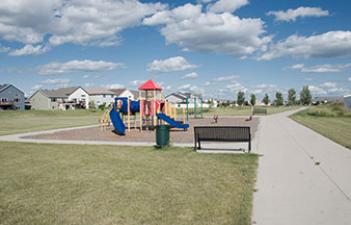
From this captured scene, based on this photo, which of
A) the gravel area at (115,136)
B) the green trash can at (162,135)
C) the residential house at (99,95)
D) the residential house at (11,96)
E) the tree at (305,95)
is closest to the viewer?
the green trash can at (162,135)

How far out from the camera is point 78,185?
7078mm

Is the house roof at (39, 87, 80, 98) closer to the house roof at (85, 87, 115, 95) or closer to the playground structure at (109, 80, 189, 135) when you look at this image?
the house roof at (85, 87, 115, 95)

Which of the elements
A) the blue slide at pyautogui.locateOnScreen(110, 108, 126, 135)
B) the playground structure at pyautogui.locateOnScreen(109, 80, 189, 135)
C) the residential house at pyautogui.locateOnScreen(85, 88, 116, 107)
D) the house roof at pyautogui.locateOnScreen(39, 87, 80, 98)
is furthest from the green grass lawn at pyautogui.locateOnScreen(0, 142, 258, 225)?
the residential house at pyautogui.locateOnScreen(85, 88, 116, 107)

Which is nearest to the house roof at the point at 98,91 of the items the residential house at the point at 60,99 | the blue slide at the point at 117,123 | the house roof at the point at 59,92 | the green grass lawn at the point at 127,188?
the residential house at the point at 60,99

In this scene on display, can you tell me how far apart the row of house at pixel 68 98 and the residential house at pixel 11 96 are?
946 cm

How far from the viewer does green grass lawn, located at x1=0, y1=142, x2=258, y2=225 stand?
203 inches

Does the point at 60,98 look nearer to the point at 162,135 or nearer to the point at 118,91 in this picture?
the point at 118,91

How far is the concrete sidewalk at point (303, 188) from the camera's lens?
5.04 metres

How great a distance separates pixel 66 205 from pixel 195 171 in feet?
11.7

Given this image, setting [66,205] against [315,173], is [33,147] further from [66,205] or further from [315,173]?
[315,173]

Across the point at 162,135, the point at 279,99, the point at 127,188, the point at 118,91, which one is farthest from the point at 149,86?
the point at 279,99

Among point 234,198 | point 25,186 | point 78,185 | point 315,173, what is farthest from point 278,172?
point 25,186

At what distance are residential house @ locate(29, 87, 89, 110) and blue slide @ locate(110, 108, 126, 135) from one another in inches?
2647

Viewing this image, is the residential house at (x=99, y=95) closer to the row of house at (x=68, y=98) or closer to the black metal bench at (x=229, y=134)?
the row of house at (x=68, y=98)
